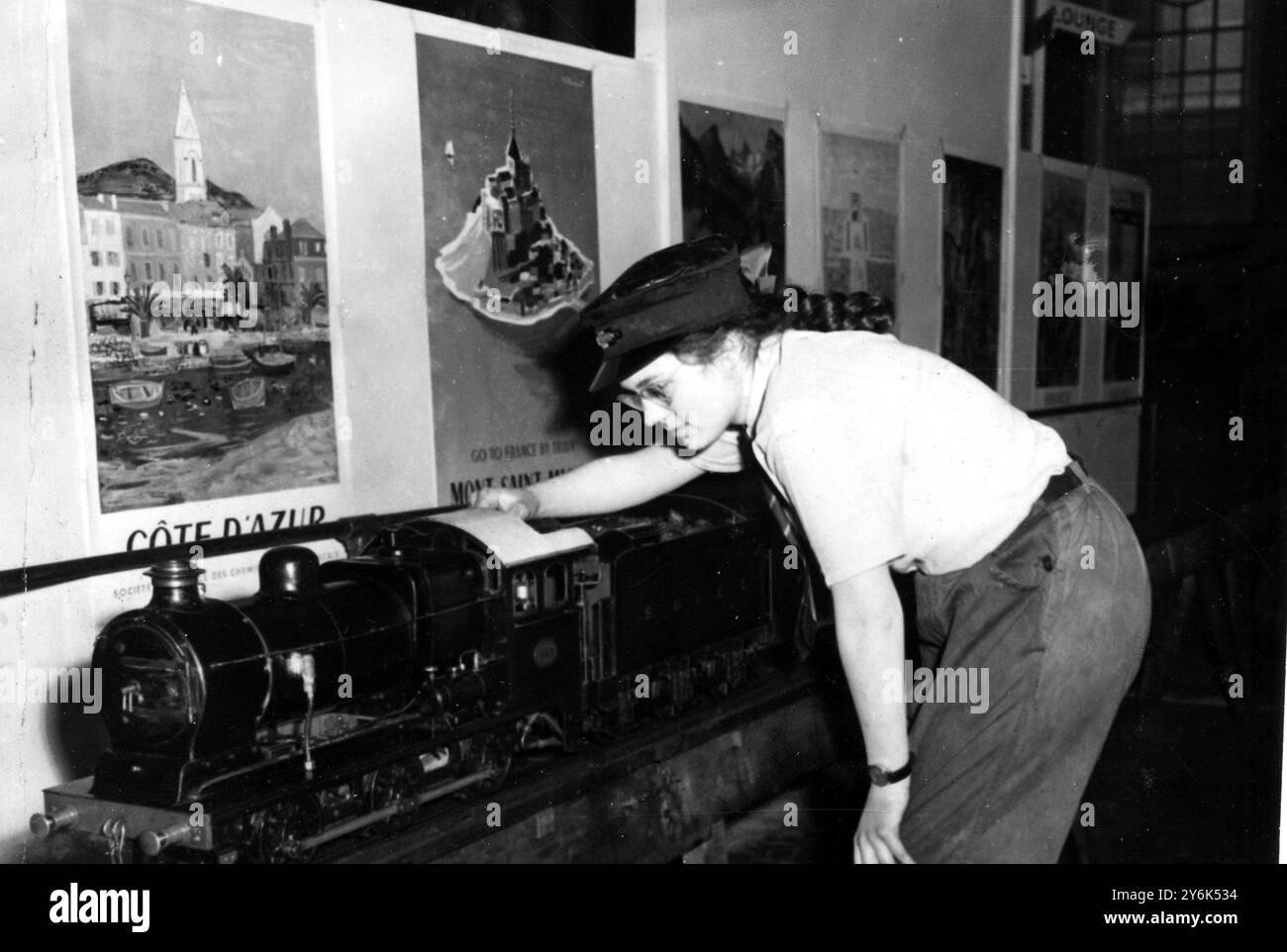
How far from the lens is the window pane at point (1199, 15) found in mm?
4582

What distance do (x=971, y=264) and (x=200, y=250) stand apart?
14.1 feet

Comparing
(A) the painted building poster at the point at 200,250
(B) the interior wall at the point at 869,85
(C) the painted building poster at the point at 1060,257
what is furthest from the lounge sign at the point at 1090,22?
(A) the painted building poster at the point at 200,250

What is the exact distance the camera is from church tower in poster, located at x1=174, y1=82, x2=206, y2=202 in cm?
272

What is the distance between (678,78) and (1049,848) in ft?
9.54

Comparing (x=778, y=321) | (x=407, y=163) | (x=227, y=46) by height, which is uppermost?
(x=227, y=46)

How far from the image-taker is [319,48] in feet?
9.89

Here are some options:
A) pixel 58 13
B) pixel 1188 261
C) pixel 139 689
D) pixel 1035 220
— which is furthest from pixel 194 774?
pixel 1188 261

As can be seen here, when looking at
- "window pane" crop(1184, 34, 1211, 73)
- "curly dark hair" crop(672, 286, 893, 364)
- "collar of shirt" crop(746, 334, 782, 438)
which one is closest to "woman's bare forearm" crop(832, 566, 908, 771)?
"collar of shirt" crop(746, 334, 782, 438)

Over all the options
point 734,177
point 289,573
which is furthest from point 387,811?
point 734,177

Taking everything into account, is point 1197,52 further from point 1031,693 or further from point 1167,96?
point 1031,693

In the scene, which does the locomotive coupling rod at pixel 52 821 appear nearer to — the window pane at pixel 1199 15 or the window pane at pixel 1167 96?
the window pane at pixel 1199 15

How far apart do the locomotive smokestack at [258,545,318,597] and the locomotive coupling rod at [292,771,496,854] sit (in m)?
0.46

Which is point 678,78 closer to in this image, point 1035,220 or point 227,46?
point 227,46

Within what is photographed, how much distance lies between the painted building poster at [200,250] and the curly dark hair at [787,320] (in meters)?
1.17
